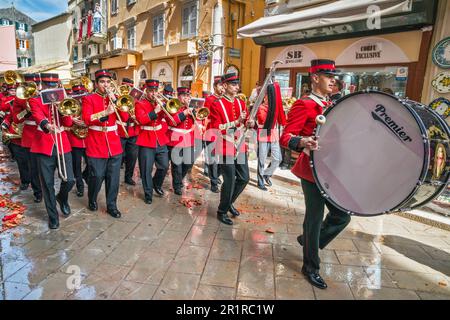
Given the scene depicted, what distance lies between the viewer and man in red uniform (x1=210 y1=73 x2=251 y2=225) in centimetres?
425

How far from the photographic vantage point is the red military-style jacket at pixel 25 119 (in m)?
4.64

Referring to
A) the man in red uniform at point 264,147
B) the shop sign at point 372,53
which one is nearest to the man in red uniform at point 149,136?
the man in red uniform at point 264,147

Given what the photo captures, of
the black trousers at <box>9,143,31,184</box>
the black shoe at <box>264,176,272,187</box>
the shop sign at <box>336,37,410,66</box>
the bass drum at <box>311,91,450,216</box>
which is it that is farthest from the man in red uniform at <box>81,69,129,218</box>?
the shop sign at <box>336,37,410,66</box>

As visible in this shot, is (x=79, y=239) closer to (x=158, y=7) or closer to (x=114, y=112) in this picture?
(x=114, y=112)

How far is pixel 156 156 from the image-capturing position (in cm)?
542

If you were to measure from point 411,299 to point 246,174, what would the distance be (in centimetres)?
239

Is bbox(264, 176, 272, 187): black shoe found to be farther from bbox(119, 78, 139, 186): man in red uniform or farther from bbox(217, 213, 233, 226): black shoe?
bbox(119, 78, 139, 186): man in red uniform

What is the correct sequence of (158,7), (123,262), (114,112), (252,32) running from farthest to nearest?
(158,7), (252,32), (114,112), (123,262)

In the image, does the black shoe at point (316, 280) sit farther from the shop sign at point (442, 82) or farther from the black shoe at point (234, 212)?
the shop sign at point (442, 82)

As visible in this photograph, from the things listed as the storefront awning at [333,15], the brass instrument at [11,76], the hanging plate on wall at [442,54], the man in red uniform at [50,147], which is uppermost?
the storefront awning at [333,15]

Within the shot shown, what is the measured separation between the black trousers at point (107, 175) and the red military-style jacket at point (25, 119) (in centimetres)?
99

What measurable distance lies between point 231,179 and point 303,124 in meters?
1.64

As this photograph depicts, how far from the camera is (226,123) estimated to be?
14.1 ft
